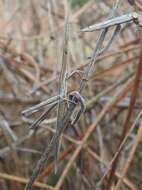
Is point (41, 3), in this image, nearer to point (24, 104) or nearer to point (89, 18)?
point (89, 18)

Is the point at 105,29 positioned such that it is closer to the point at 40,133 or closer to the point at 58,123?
the point at 58,123

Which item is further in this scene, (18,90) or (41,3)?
(41,3)

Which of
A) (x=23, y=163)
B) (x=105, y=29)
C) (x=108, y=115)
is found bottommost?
(x=23, y=163)

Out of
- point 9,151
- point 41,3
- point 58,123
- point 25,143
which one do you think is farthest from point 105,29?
point 41,3

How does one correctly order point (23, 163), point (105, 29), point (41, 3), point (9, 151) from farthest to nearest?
1. point (41, 3)
2. point (23, 163)
3. point (9, 151)
4. point (105, 29)

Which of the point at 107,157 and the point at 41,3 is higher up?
the point at 41,3

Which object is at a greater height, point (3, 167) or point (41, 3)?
point (41, 3)

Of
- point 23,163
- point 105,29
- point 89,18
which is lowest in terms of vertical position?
point 23,163

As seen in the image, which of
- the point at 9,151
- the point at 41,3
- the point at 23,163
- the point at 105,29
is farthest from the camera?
the point at 41,3

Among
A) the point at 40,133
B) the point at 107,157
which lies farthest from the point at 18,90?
the point at 107,157

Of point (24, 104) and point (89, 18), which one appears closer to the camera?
point (24, 104)
